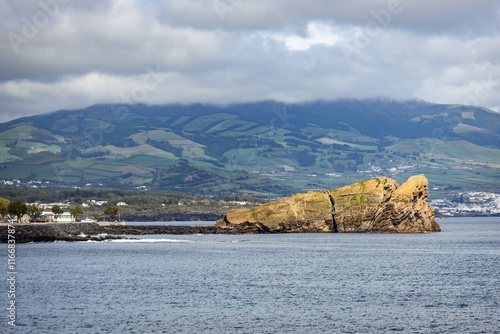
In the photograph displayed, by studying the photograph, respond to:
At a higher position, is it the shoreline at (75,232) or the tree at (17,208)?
the tree at (17,208)

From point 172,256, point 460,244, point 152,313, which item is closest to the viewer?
point 152,313

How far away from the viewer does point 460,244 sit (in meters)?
115

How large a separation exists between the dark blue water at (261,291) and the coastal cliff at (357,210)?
35803 mm

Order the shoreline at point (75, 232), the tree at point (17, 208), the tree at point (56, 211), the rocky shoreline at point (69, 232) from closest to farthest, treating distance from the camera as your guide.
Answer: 1. the rocky shoreline at point (69, 232)
2. the shoreline at point (75, 232)
3. the tree at point (17, 208)
4. the tree at point (56, 211)

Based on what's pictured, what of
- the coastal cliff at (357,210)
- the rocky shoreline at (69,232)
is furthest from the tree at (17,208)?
the coastal cliff at (357,210)

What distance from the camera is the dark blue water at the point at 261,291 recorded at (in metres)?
43.7

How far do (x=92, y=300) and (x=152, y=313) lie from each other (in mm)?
8213

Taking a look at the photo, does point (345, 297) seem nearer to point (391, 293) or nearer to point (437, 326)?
point (391, 293)

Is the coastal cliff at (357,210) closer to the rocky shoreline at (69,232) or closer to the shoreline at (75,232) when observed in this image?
the shoreline at (75,232)

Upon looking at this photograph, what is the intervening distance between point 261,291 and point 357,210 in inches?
3410

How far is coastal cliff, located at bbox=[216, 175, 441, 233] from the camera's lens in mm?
135500

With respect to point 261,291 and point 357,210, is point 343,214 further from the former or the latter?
point 261,291

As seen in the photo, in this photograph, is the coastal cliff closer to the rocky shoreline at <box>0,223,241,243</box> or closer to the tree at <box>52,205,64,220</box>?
the rocky shoreline at <box>0,223,241,243</box>

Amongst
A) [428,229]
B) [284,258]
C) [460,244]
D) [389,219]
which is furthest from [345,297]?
[428,229]
